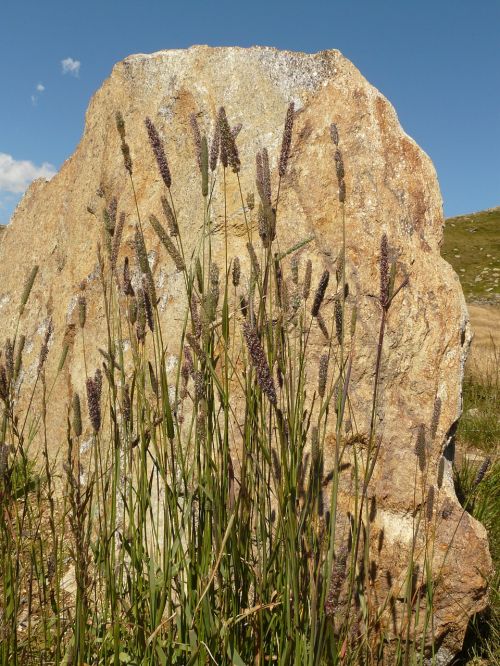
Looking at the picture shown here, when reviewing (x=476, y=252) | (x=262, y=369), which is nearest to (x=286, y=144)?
(x=262, y=369)

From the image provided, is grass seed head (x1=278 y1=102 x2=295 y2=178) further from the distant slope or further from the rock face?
the distant slope

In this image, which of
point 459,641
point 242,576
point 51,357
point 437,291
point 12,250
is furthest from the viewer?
point 12,250

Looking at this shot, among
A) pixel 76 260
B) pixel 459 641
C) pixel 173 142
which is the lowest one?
pixel 459 641

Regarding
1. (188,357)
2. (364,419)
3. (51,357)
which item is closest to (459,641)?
(364,419)

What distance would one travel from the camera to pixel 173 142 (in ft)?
10.3

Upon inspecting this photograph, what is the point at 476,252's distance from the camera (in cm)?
4150

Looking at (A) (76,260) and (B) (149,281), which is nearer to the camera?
(B) (149,281)

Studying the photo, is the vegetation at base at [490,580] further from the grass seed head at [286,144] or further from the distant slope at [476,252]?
the distant slope at [476,252]

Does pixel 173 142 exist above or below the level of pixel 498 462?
above

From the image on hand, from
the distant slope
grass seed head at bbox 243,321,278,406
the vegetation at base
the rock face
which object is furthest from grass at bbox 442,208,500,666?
the distant slope

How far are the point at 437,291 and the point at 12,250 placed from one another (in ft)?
9.96

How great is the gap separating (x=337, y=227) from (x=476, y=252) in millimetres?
41617

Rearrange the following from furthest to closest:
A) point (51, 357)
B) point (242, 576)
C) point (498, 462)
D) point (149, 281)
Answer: point (498, 462) < point (51, 357) < point (242, 576) < point (149, 281)

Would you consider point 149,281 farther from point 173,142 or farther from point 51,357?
point 51,357
